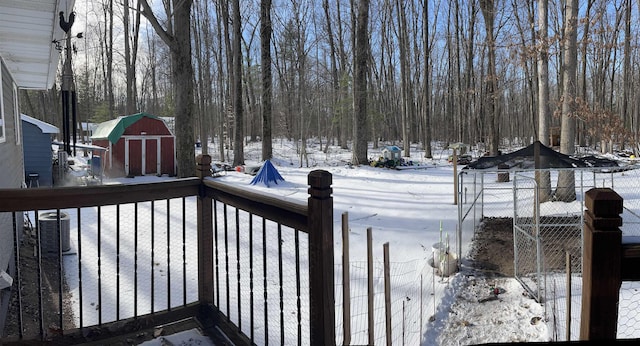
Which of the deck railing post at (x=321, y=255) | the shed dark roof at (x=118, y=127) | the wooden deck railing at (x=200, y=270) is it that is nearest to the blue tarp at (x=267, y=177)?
the wooden deck railing at (x=200, y=270)

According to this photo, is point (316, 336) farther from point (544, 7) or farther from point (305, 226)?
point (544, 7)

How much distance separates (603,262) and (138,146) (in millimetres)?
18221

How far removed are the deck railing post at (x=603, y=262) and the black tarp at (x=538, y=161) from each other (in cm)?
614

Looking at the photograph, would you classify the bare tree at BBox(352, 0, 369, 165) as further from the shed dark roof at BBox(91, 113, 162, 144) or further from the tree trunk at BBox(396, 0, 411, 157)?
the shed dark roof at BBox(91, 113, 162, 144)

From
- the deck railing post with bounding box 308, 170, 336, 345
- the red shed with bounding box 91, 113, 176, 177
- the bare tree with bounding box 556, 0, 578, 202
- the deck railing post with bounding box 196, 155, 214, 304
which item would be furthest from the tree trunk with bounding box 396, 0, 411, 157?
the deck railing post with bounding box 308, 170, 336, 345

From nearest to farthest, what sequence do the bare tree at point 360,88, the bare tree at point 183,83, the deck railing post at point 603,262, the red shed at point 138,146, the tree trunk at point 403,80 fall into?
the deck railing post at point 603,262 < the bare tree at point 183,83 < the bare tree at point 360,88 < the red shed at point 138,146 < the tree trunk at point 403,80

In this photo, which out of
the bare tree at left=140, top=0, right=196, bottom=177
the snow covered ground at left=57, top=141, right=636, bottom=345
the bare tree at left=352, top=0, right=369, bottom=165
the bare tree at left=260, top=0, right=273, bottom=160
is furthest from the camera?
the bare tree at left=260, top=0, right=273, bottom=160

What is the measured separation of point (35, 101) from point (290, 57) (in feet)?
86.9

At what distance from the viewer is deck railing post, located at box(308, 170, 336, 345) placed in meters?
1.91

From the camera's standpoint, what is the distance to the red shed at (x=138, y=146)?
17.4m

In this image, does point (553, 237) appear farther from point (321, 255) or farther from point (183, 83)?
point (183, 83)

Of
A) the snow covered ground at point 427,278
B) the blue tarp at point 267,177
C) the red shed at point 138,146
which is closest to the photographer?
the snow covered ground at point 427,278

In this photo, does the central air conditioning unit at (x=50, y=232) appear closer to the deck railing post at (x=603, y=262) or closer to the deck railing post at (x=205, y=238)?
the deck railing post at (x=205, y=238)

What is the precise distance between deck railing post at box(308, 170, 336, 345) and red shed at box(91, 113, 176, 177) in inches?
670
